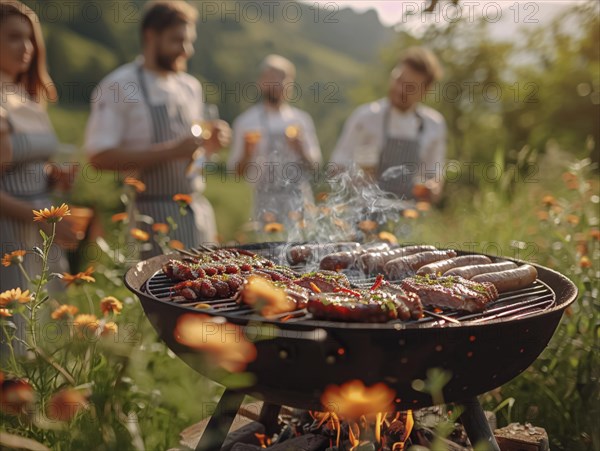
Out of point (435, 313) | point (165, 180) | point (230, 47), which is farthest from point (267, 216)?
point (230, 47)

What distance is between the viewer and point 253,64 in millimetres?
34375

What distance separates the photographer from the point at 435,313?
206cm

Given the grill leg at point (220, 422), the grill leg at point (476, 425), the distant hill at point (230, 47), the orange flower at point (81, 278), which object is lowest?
the distant hill at point (230, 47)

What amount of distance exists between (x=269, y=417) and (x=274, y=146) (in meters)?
4.20

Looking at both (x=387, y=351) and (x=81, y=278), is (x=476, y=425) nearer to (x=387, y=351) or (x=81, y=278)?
(x=387, y=351)

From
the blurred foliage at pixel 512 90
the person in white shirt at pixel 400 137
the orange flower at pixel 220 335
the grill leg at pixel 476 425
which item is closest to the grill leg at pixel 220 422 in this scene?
the orange flower at pixel 220 335

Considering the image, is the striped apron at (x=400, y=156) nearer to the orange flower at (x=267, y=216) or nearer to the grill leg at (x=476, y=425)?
the orange flower at (x=267, y=216)

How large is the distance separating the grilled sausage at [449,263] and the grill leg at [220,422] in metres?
0.96

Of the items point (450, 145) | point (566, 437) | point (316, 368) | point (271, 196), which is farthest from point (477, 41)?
point (316, 368)

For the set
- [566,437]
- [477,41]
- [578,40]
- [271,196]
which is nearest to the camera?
[566,437]

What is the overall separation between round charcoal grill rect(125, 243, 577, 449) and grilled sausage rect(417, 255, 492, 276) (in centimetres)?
42

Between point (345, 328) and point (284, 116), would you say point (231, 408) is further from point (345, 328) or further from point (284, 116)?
point (284, 116)

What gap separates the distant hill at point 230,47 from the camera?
26.2 meters

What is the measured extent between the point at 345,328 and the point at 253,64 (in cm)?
3426
